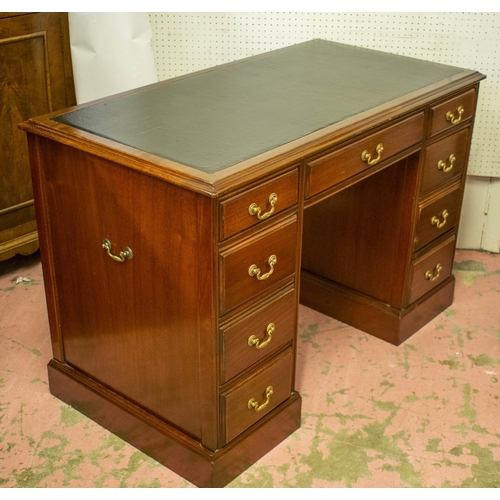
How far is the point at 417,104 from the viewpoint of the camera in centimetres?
259

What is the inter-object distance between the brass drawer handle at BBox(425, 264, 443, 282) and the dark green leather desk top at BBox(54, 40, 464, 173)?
764 mm

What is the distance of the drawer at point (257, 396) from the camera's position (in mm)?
2310

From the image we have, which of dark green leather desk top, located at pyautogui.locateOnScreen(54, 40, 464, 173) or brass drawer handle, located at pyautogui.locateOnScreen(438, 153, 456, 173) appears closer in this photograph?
dark green leather desk top, located at pyautogui.locateOnScreen(54, 40, 464, 173)

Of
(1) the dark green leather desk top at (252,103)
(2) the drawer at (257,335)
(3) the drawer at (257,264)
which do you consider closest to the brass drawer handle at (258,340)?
(2) the drawer at (257,335)

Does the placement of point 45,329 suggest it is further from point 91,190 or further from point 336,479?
point 336,479

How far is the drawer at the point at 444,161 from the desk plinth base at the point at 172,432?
942 mm

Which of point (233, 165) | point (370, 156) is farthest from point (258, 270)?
point (370, 156)

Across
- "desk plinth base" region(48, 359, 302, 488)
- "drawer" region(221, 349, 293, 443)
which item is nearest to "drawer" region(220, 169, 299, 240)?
"drawer" region(221, 349, 293, 443)

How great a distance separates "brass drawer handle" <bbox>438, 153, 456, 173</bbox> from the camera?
9.62 feet

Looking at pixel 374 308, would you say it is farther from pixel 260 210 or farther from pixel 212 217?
pixel 212 217

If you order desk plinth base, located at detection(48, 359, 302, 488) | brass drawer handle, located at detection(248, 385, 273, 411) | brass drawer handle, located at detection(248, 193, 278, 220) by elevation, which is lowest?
desk plinth base, located at detection(48, 359, 302, 488)

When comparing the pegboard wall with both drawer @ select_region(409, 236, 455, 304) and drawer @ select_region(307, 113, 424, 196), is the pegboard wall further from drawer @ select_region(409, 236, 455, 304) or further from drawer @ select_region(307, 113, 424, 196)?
drawer @ select_region(307, 113, 424, 196)

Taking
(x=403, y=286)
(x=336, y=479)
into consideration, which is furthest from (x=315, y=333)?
(x=336, y=479)
